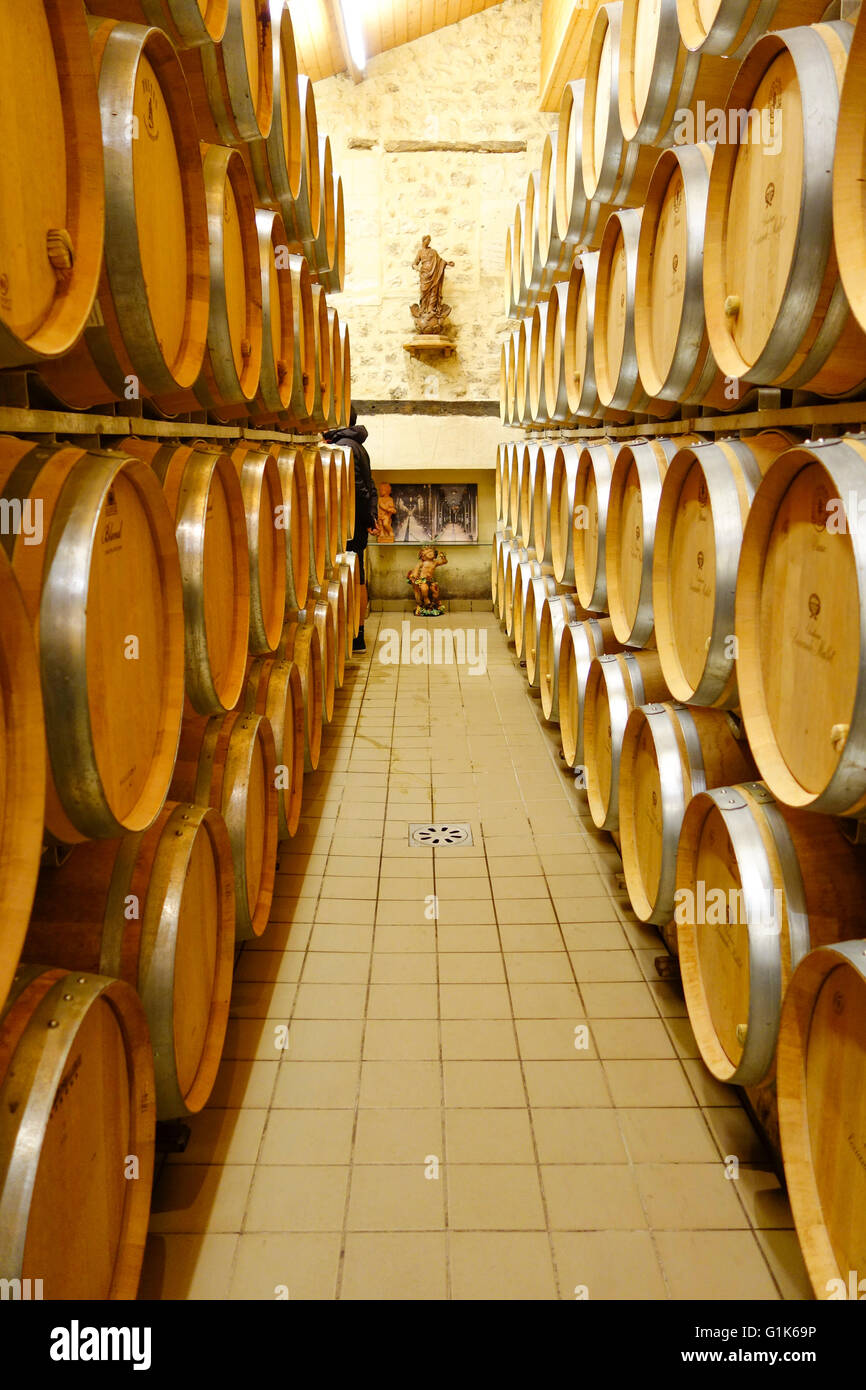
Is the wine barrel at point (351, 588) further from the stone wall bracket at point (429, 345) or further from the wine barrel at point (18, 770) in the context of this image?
Result: the wine barrel at point (18, 770)

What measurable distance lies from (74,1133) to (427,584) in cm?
864

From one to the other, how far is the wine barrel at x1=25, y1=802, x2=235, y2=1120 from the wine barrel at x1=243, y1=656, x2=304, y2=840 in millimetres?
1190

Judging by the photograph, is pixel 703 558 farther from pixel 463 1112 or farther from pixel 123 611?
pixel 463 1112

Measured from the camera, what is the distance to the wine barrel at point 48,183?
1.25 meters

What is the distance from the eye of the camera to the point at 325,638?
5.23 m

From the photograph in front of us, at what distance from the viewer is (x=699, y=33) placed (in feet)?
7.85

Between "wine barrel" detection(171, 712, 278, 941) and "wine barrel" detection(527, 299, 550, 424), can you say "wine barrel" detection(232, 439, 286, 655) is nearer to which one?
"wine barrel" detection(171, 712, 278, 941)

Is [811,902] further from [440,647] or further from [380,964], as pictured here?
[440,647]

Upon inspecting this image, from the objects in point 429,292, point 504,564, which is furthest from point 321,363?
point 429,292

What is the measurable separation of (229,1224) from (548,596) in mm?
4012

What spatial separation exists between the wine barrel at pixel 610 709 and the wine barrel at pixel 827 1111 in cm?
155

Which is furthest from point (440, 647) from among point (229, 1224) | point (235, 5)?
point (229, 1224)

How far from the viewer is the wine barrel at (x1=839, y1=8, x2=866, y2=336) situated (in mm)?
1446

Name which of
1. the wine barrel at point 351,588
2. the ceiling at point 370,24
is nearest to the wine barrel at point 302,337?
the wine barrel at point 351,588
